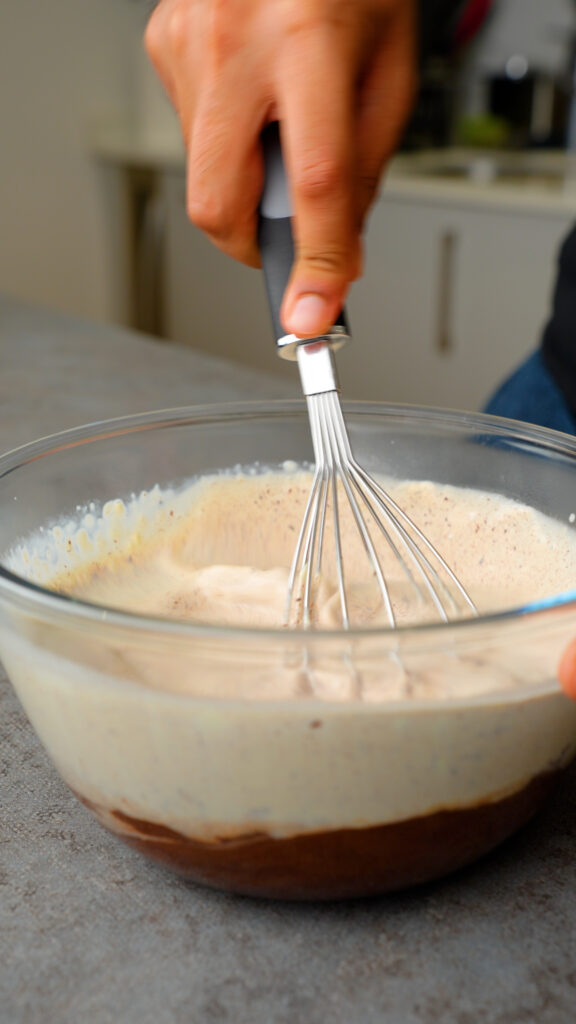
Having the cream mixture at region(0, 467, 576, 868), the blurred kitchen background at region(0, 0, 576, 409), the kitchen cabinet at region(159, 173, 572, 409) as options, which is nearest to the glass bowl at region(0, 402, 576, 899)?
the cream mixture at region(0, 467, 576, 868)

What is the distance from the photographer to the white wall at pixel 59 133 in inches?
101

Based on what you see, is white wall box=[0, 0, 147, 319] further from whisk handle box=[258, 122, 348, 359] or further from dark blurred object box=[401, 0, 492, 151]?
whisk handle box=[258, 122, 348, 359]

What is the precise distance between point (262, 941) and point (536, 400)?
2.15ft

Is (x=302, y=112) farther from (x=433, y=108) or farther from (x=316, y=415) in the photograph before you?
(x=433, y=108)

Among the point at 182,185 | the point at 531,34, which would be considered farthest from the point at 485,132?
the point at 182,185

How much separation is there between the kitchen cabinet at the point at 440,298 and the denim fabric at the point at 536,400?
1.01 metres

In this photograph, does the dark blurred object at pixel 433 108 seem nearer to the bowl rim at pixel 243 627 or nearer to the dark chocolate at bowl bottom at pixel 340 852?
the bowl rim at pixel 243 627

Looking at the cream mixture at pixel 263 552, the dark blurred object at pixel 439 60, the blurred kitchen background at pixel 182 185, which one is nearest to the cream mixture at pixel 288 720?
the cream mixture at pixel 263 552

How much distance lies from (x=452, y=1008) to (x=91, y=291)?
2.73m

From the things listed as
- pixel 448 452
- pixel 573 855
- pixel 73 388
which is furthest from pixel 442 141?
pixel 573 855

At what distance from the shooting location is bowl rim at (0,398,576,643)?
0.31 metres

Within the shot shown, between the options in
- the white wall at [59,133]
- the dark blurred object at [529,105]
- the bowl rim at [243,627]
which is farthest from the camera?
the dark blurred object at [529,105]

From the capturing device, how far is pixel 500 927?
368mm

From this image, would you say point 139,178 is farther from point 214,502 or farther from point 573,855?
point 573,855
